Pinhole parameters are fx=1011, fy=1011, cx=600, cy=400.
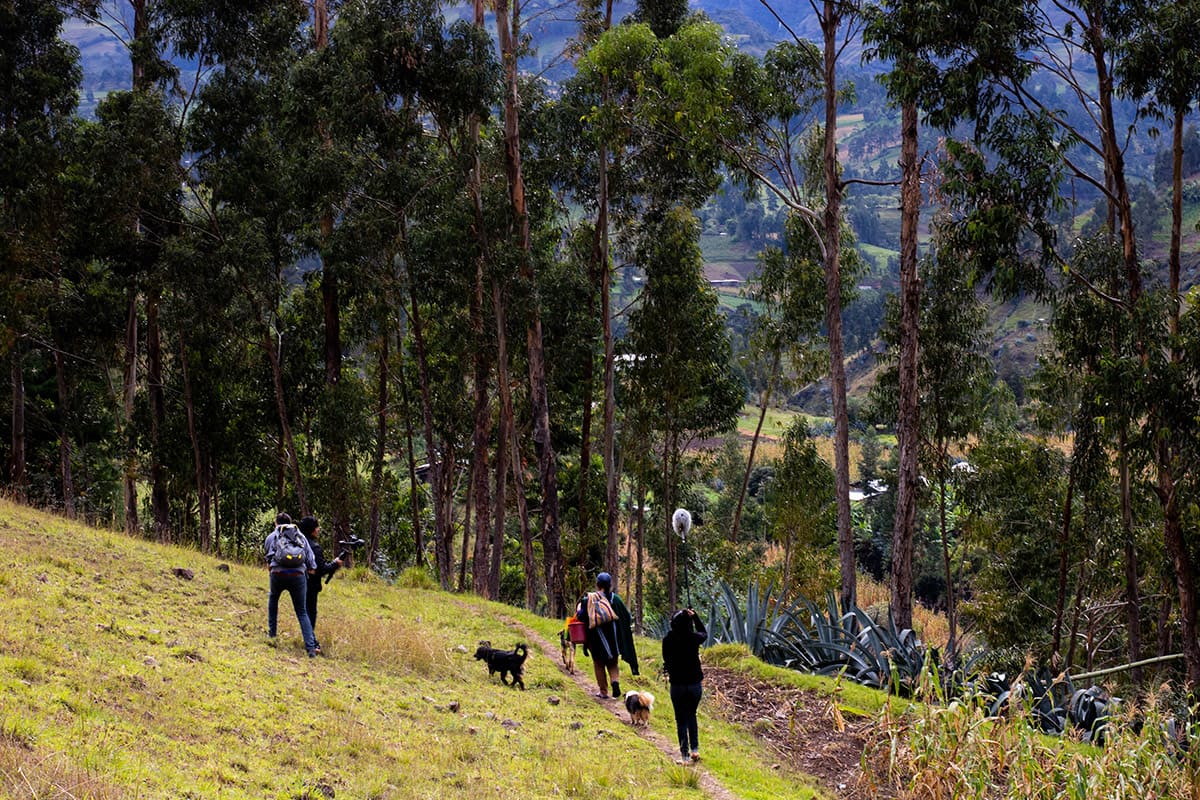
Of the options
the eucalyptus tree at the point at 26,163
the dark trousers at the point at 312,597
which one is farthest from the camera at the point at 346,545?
the eucalyptus tree at the point at 26,163

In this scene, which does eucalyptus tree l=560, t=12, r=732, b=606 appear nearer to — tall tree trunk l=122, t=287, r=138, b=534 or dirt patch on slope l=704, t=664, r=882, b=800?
dirt patch on slope l=704, t=664, r=882, b=800

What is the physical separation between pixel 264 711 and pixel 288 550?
320 centimetres

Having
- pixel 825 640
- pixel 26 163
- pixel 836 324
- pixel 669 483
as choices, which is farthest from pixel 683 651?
pixel 26 163

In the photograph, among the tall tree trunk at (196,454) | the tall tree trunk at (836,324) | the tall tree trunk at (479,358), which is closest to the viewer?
the tall tree trunk at (836,324)

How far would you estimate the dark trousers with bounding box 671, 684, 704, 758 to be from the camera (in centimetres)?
987

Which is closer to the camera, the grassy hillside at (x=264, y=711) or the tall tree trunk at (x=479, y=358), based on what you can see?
the grassy hillside at (x=264, y=711)

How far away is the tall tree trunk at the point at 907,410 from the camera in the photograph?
57.7 ft

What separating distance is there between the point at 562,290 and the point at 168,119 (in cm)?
1121

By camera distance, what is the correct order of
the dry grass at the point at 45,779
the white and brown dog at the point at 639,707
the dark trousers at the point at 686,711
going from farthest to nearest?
the white and brown dog at the point at 639,707, the dark trousers at the point at 686,711, the dry grass at the point at 45,779

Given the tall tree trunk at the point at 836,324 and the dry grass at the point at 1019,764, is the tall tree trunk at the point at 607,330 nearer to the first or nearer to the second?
the tall tree trunk at the point at 836,324

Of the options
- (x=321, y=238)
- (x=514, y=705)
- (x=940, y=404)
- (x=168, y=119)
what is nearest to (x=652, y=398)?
(x=940, y=404)

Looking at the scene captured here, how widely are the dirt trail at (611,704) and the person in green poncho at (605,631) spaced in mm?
318

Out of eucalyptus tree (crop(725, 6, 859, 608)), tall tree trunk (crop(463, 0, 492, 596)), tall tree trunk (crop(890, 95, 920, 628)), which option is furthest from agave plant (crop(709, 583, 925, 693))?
tall tree trunk (crop(463, 0, 492, 596))

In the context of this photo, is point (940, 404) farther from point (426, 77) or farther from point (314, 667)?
point (314, 667)
